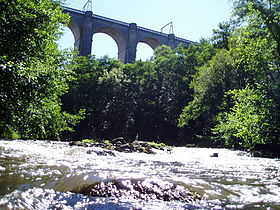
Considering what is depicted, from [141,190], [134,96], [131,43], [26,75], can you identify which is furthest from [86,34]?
[141,190]

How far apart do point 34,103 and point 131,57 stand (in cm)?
3727

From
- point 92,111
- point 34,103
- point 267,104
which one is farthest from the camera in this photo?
point 92,111

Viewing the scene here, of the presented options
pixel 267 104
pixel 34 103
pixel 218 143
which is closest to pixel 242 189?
pixel 34 103

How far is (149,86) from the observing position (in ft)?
120

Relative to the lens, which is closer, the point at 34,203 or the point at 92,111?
the point at 34,203

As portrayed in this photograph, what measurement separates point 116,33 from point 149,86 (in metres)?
13.0

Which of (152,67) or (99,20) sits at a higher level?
(99,20)

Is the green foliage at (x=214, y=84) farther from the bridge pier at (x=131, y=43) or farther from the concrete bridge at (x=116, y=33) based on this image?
the bridge pier at (x=131, y=43)

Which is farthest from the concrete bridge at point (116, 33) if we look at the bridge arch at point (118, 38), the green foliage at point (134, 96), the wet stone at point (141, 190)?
the wet stone at point (141, 190)

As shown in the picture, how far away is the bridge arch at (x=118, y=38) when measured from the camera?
140ft

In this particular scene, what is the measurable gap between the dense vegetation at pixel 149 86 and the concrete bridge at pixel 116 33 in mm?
4926

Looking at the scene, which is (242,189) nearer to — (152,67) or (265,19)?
(265,19)

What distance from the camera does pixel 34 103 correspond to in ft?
24.3

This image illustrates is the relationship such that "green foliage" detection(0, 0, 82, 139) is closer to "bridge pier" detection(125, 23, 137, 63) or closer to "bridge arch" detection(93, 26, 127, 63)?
"bridge arch" detection(93, 26, 127, 63)
